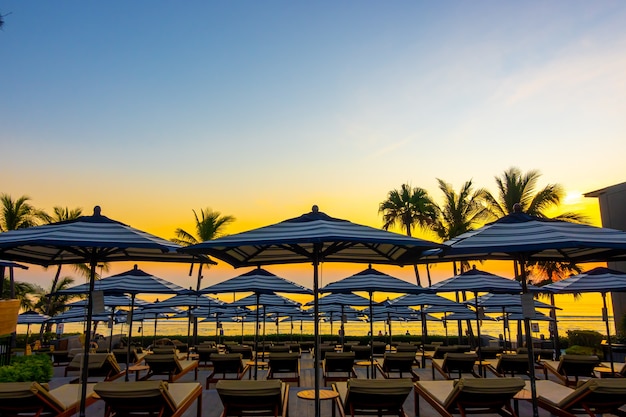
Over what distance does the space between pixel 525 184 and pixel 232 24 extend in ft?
67.0

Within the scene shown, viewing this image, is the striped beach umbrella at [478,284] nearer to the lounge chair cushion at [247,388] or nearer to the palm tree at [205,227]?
the lounge chair cushion at [247,388]

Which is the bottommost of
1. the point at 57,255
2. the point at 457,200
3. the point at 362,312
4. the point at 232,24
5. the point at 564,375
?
the point at 564,375

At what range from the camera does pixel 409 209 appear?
28.0m

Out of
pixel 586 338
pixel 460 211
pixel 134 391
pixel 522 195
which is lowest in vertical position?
pixel 586 338

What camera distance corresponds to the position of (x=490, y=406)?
5902mm

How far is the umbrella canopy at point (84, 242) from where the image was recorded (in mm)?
4688

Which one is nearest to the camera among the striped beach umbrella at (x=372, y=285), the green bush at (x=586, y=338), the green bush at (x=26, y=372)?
the green bush at (x=26, y=372)

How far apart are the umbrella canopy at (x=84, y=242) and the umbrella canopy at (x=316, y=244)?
Result: 2.22 feet

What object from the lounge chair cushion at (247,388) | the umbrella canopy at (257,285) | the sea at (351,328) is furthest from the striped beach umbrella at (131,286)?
the sea at (351,328)

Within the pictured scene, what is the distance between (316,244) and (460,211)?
2406 centimetres

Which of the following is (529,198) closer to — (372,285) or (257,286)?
(372,285)

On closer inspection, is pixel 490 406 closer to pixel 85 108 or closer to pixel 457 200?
pixel 85 108

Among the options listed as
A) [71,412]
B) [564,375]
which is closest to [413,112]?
[564,375]

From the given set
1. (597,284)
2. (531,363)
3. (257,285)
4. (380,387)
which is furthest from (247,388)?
(597,284)
